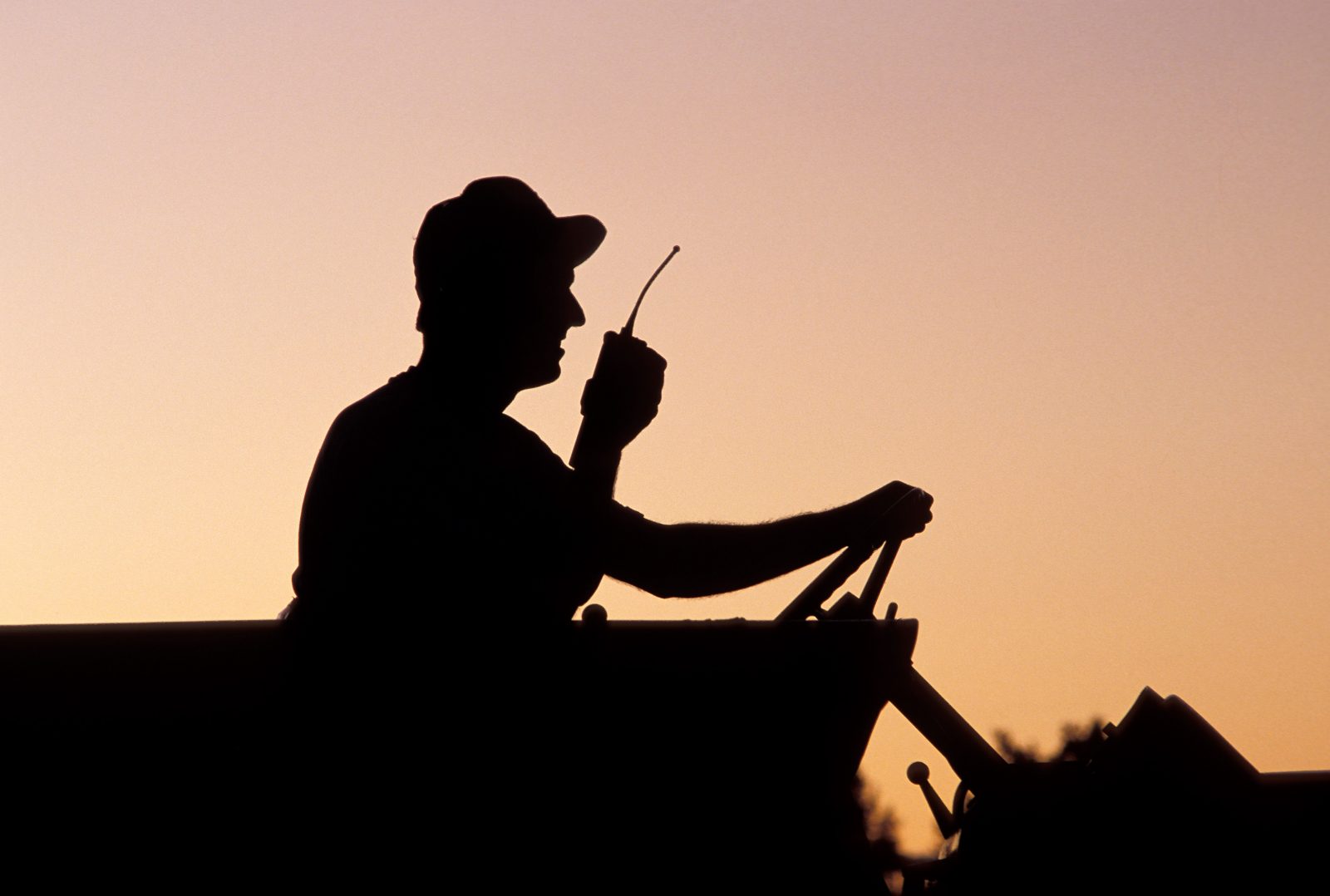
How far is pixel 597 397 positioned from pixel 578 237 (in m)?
0.47

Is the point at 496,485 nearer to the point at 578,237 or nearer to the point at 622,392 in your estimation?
the point at 622,392

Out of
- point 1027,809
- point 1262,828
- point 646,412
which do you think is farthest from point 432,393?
point 1262,828

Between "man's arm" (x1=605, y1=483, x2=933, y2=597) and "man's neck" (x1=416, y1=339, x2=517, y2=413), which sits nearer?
"man's neck" (x1=416, y1=339, x2=517, y2=413)

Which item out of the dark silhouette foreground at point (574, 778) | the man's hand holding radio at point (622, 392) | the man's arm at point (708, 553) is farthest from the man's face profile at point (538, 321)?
the dark silhouette foreground at point (574, 778)

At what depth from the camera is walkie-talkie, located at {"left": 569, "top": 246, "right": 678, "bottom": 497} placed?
16.9 feet

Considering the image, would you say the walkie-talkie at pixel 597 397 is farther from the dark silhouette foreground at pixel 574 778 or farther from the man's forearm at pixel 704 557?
the dark silhouette foreground at pixel 574 778

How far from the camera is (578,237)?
17.1 feet

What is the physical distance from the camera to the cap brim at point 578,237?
5.17 metres

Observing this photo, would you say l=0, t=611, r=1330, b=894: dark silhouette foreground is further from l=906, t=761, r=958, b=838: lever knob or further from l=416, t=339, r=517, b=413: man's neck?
l=416, t=339, r=517, b=413: man's neck

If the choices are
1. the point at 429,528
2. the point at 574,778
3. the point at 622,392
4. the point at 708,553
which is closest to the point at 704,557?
the point at 708,553

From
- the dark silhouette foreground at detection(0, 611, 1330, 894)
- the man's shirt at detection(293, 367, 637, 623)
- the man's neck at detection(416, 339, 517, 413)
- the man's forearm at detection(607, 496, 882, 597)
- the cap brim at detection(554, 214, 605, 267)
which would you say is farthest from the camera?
the man's forearm at detection(607, 496, 882, 597)

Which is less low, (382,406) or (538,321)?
(538,321)

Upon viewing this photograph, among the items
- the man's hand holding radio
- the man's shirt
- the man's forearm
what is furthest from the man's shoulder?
the man's forearm

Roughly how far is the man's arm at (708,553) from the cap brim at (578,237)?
0.82 m
